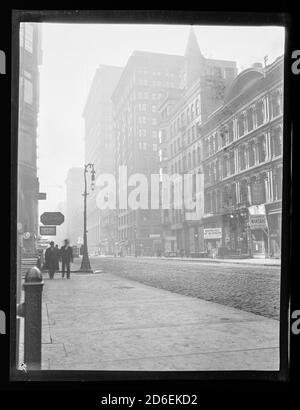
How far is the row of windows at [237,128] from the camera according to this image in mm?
3082

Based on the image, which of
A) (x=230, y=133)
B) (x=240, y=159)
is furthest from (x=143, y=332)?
(x=230, y=133)

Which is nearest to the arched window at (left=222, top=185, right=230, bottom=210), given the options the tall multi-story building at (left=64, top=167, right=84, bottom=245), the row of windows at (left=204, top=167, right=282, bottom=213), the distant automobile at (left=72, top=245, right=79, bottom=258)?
the row of windows at (left=204, top=167, right=282, bottom=213)

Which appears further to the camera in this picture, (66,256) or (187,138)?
(187,138)

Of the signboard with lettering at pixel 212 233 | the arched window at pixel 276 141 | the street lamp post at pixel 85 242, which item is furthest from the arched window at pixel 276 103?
the street lamp post at pixel 85 242

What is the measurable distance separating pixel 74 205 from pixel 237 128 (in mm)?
1557

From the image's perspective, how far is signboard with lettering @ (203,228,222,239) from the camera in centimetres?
306

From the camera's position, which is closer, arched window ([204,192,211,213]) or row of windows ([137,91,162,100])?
arched window ([204,192,211,213])

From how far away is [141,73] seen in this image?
10.7ft

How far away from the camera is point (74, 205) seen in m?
3.25

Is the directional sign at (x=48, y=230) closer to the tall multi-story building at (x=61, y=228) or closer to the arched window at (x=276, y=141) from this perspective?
the tall multi-story building at (x=61, y=228)

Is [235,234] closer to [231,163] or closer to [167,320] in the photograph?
[231,163]

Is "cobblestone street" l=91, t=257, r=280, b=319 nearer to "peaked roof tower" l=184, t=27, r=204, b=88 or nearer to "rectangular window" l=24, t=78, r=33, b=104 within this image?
"rectangular window" l=24, t=78, r=33, b=104

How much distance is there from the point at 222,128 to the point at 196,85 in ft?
1.42

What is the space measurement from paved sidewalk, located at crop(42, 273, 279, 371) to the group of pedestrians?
0.34 ft
